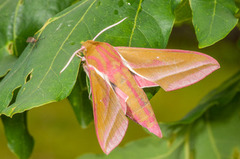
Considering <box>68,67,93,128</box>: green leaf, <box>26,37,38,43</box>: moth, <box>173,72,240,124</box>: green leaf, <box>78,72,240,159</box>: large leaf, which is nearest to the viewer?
<box>26,37,38,43</box>: moth

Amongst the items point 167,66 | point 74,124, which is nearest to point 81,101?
point 167,66

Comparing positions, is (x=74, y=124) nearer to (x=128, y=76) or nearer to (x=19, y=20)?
(x=19, y=20)

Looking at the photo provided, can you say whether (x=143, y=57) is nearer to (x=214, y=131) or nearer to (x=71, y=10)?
(x=71, y=10)

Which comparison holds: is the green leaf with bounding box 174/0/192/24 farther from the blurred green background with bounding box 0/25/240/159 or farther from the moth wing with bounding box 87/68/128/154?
the blurred green background with bounding box 0/25/240/159

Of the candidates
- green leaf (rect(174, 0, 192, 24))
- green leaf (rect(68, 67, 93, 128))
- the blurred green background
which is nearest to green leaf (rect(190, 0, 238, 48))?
green leaf (rect(174, 0, 192, 24))

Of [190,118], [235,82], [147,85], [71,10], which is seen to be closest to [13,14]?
[71,10]

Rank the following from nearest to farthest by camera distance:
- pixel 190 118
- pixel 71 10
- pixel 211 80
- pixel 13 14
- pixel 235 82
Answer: pixel 71 10, pixel 13 14, pixel 190 118, pixel 235 82, pixel 211 80
